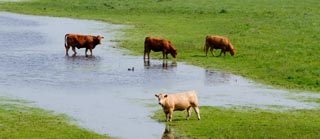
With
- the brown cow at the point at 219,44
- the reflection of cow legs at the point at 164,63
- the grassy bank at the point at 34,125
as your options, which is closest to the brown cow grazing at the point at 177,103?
the grassy bank at the point at 34,125

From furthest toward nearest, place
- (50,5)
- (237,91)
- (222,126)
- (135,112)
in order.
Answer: (50,5) < (237,91) < (135,112) < (222,126)

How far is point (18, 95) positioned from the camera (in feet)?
87.5

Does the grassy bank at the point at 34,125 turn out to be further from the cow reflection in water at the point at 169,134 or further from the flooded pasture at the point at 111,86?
the cow reflection in water at the point at 169,134

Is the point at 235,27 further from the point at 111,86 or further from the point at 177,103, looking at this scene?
the point at 177,103

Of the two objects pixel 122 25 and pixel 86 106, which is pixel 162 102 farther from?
pixel 122 25

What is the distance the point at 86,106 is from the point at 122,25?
91.0 ft

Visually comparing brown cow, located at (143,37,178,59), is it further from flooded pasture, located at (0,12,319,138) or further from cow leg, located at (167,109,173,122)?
cow leg, located at (167,109,173,122)

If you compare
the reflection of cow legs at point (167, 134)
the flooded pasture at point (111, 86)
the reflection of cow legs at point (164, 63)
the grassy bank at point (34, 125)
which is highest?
the grassy bank at point (34, 125)

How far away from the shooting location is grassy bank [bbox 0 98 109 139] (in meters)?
20.3

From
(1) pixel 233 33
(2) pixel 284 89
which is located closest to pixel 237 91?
(2) pixel 284 89

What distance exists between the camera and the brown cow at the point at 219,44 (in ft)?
122

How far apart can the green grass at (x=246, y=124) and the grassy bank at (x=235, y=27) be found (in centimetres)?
520

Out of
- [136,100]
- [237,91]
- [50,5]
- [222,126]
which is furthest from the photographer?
[50,5]

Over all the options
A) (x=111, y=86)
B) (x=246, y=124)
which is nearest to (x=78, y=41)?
(x=111, y=86)
